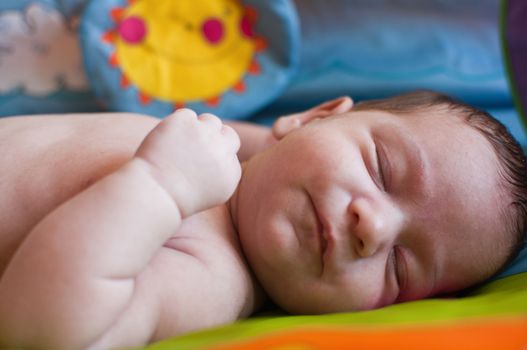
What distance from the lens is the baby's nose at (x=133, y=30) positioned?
1483 mm

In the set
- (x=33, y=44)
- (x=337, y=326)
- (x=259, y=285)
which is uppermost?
(x=33, y=44)

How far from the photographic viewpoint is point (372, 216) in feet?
2.93

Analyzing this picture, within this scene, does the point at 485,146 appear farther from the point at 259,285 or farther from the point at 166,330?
the point at 166,330

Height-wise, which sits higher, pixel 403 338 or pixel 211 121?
pixel 211 121

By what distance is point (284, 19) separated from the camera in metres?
1.54

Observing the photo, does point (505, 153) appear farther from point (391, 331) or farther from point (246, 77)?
point (246, 77)

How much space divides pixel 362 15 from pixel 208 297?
1.24 metres

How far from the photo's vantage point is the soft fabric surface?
671 millimetres

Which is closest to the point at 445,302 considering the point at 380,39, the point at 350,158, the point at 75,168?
the point at 350,158

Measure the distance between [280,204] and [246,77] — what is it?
26.8 inches

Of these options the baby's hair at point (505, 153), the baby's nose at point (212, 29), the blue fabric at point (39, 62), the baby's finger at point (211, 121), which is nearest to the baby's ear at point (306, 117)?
the baby's hair at point (505, 153)

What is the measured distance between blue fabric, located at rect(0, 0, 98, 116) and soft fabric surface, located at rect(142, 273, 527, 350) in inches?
35.3

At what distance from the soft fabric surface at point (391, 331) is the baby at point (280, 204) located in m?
0.12

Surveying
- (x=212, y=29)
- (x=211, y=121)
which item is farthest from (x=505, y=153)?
(x=212, y=29)
